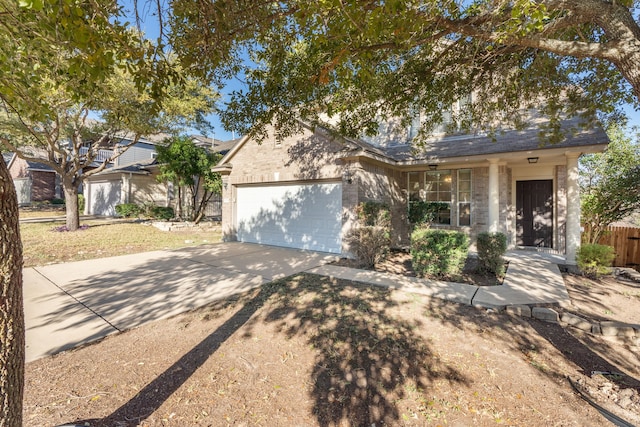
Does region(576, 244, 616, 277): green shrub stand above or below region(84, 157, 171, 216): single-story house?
below

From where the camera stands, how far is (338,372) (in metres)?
3.01

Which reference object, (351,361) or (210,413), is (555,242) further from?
(210,413)

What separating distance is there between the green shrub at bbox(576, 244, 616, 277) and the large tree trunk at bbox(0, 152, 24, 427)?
32.2 ft

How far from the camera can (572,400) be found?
2643 mm

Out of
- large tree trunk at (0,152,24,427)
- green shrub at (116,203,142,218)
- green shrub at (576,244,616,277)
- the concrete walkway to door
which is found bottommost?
the concrete walkway to door

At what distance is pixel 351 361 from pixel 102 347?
3007 mm

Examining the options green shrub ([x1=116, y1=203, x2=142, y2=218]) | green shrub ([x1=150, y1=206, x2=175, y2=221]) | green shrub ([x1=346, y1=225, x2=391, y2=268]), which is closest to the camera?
green shrub ([x1=346, y1=225, x2=391, y2=268])

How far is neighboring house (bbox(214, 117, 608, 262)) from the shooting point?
8516 mm

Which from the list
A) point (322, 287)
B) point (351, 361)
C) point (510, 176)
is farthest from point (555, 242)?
point (351, 361)

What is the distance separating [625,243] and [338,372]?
11.6 metres

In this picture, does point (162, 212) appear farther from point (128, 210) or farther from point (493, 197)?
point (493, 197)

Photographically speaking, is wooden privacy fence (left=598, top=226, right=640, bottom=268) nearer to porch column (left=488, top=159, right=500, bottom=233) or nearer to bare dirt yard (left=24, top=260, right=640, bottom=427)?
porch column (left=488, top=159, right=500, bottom=233)

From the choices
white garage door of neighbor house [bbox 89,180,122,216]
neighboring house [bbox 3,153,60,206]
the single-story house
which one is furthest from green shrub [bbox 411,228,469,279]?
neighboring house [bbox 3,153,60,206]

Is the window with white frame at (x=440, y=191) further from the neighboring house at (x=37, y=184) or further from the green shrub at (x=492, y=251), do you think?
the neighboring house at (x=37, y=184)
